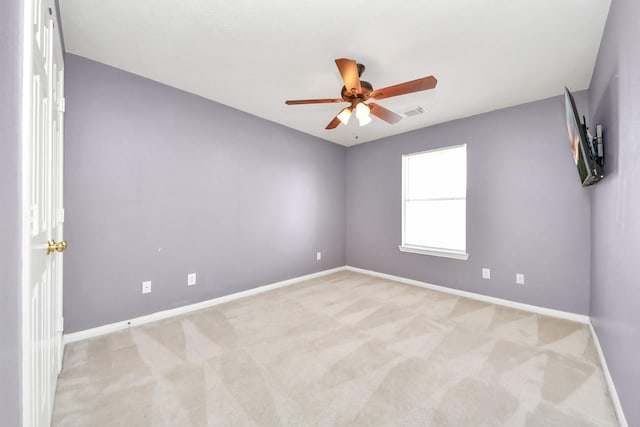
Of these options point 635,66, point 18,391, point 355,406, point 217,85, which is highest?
point 217,85

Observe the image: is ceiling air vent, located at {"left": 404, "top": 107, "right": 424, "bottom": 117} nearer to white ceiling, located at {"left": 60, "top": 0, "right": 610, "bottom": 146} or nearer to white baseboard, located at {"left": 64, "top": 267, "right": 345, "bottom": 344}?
white ceiling, located at {"left": 60, "top": 0, "right": 610, "bottom": 146}

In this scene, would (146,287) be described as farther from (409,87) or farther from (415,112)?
(415,112)

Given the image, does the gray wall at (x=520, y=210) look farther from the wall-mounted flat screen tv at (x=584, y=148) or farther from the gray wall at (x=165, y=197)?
the gray wall at (x=165, y=197)

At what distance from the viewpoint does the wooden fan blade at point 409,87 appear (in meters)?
1.81

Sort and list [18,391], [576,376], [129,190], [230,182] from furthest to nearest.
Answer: [230,182]
[129,190]
[576,376]
[18,391]

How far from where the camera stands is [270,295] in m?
3.46

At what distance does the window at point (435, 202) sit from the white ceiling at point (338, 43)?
1038mm

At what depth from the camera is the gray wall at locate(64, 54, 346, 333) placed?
7.43 feet

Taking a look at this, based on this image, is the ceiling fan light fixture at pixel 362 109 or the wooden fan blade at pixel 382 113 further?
the wooden fan blade at pixel 382 113

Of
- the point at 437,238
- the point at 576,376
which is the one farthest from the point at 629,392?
the point at 437,238

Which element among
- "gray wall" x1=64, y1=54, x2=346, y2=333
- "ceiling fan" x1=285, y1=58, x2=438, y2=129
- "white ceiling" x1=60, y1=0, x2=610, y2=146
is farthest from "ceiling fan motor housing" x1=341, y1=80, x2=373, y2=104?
"gray wall" x1=64, y1=54, x2=346, y2=333

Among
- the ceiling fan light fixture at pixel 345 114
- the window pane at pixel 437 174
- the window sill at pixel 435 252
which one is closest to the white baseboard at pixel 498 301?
the window sill at pixel 435 252

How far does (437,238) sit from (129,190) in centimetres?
394

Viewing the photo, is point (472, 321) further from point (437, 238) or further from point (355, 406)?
point (355, 406)
